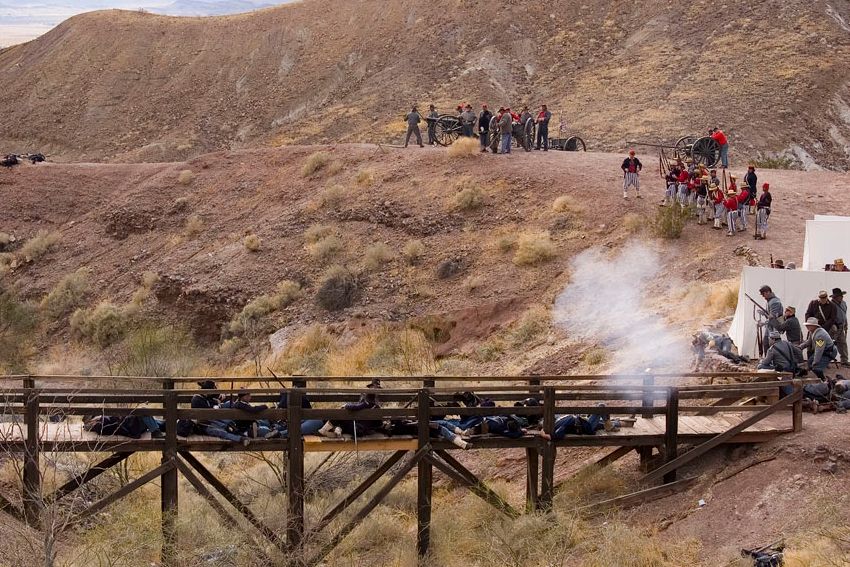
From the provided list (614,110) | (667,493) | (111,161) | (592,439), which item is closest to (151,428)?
(592,439)

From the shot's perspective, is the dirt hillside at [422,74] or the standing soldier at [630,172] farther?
the dirt hillside at [422,74]

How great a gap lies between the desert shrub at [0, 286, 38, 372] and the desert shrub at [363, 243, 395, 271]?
9349 mm

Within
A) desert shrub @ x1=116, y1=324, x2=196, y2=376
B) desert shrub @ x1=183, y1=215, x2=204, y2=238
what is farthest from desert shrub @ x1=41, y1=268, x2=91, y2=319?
desert shrub @ x1=116, y1=324, x2=196, y2=376

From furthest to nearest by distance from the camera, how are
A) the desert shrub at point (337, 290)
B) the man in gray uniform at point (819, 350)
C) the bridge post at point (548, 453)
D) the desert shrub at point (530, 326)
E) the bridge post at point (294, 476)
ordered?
the desert shrub at point (337, 290), the desert shrub at point (530, 326), the man in gray uniform at point (819, 350), the bridge post at point (548, 453), the bridge post at point (294, 476)

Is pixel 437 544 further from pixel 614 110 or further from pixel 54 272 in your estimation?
pixel 614 110

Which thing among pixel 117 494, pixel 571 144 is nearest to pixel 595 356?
pixel 117 494

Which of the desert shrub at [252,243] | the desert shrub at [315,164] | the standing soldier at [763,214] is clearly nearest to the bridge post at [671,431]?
the standing soldier at [763,214]

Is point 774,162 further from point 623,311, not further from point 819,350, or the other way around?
point 819,350

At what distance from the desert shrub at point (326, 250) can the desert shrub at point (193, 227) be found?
210 inches

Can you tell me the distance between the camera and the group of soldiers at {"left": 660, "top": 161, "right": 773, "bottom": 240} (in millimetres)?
24312

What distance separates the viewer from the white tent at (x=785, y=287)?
54.2 feet

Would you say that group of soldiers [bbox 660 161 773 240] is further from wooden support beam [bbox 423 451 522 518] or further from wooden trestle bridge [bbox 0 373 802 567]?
wooden support beam [bbox 423 451 522 518]

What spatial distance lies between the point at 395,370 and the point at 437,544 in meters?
9.54

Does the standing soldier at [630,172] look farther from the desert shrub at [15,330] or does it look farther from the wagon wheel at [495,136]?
the desert shrub at [15,330]
